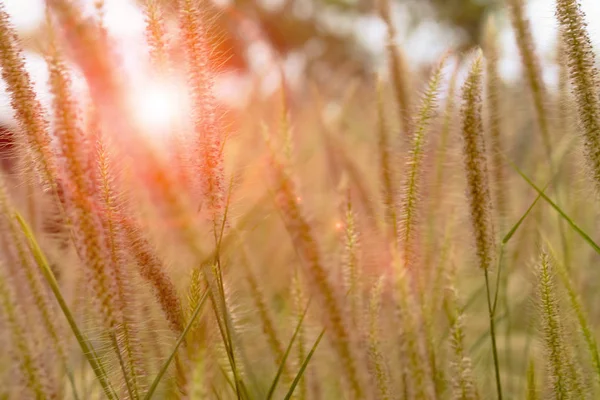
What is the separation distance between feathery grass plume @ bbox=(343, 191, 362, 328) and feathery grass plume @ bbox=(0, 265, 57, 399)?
0.39m

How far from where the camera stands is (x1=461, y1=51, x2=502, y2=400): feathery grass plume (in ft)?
2.52

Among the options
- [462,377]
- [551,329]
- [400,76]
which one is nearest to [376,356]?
[462,377]

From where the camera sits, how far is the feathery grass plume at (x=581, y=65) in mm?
778

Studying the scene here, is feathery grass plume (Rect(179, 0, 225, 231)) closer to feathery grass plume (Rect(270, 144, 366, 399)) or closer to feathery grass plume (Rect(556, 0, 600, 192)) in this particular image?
feathery grass plume (Rect(270, 144, 366, 399))

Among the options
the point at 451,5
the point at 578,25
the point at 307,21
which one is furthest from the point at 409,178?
the point at 451,5

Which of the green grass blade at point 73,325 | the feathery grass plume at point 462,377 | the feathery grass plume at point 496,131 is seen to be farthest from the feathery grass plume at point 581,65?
the green grass blade at point 73,325

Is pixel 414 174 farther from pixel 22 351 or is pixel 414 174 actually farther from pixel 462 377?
pixel 22 351

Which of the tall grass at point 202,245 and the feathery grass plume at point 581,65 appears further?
the feathery grass plume at point 581,65

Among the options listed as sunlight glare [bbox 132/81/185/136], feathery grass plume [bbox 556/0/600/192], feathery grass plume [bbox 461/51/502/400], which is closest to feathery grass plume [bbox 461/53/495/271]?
feathery grass plume [bbox 461/51/502/400]

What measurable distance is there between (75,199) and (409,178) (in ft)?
1.28

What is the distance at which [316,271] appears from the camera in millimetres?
561

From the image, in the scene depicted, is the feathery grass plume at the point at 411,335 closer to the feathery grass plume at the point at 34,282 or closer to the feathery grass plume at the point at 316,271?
the feathery grass plume at the point at 316,271

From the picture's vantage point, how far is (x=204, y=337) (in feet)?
1.83

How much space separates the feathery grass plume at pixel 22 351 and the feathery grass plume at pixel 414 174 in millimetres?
467
